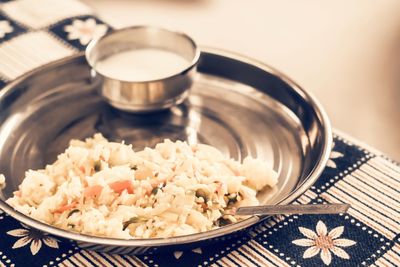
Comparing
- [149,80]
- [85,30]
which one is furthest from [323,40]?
[149,80]

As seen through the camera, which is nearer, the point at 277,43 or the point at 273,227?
the point at 273,227

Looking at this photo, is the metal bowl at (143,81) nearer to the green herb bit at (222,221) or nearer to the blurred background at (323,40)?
the green herb bit at (222,221)

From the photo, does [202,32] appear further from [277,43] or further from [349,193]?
[349,193]

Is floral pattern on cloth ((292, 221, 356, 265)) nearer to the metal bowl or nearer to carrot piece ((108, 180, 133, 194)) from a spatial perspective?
carrot piece ((108, 180, 133, 194))

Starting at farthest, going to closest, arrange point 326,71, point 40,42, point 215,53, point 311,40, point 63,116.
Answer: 1. point 311,40
2. point 326,71
3. point 40,42
4. point 215,53
5. point 63,116

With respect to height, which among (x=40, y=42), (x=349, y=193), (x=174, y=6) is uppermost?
(x=349, y=193)

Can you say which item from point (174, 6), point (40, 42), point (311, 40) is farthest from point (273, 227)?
point (174, 6)

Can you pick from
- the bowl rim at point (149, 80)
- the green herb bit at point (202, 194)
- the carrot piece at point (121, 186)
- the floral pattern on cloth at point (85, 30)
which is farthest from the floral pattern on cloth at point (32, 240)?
the floral pattern on cloth at point (85, 30)
